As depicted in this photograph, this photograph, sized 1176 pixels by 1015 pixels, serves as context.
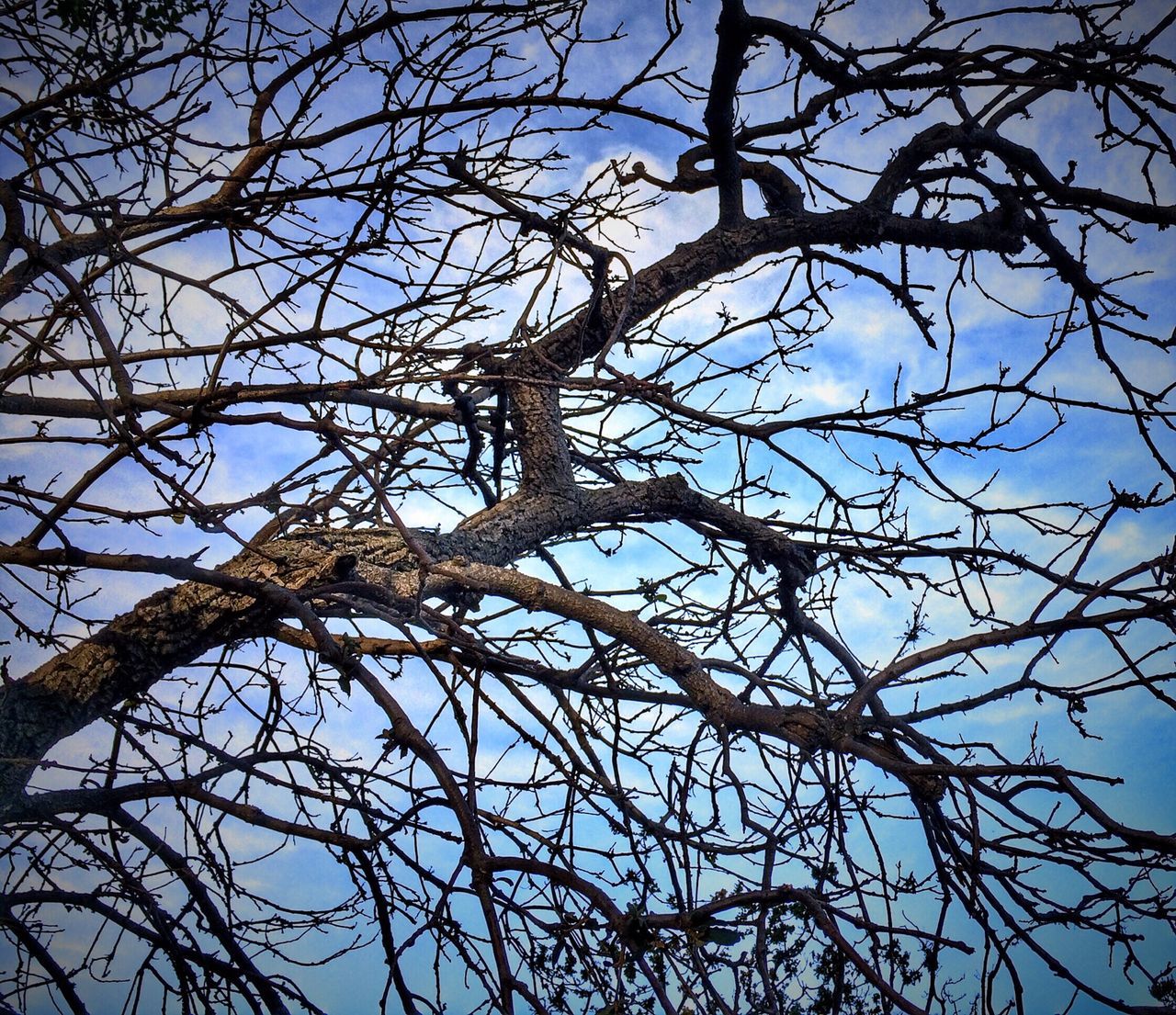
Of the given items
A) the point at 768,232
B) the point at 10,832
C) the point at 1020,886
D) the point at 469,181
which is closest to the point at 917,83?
the point at 768,232

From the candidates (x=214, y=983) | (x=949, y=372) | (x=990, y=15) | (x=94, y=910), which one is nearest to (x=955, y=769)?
(x=949, y=372)

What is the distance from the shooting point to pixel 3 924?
8.70 feet

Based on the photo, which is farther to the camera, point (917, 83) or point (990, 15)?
point (990, 15)

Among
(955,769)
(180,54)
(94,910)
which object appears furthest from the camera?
(94,910)

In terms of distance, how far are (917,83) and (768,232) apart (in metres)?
0.82

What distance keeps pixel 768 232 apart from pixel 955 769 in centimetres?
209

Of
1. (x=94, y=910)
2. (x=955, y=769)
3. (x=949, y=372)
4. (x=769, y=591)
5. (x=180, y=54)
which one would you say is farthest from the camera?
(x=769, y=591)

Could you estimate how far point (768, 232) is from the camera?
3.42m

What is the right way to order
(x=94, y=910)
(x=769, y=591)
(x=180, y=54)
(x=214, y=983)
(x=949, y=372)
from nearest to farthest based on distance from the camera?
1. (x=180, y=54)
2. (x=214, y=983)
3. (x=94, y=910)
4. (x=949, y=372)
5. (x=769, y=591)

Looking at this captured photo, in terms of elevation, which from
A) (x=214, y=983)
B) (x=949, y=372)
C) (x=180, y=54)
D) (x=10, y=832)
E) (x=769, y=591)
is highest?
(x=949, y=372)

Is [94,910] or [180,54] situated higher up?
[180,54]

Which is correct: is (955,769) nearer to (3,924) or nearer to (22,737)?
(22,737)

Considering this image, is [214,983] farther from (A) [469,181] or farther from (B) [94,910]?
(A) [469,181]

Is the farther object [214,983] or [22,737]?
[214,983]
